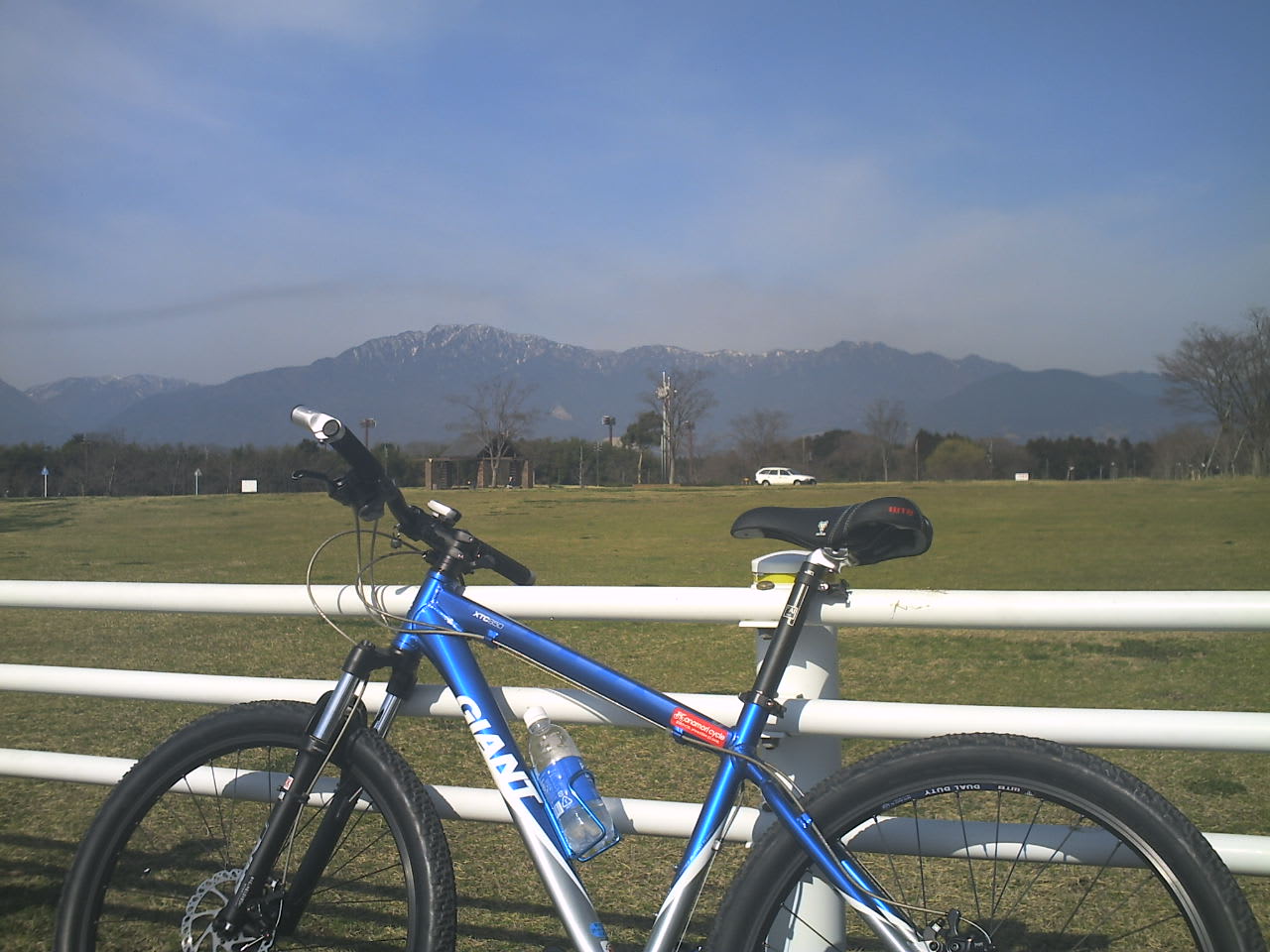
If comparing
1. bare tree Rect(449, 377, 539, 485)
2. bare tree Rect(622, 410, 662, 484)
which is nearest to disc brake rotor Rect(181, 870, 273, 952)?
bare tree Rect(449, 377, 539, 485)

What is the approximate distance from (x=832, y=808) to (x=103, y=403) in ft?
671

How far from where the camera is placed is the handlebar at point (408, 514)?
182 cm

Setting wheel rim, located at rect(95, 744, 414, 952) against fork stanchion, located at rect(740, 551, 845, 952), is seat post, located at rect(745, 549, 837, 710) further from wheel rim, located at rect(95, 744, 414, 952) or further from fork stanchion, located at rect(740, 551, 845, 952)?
wheel rim, located at rect(95, 744, 414, 952)

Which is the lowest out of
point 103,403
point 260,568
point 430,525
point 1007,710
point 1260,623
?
point 260,568

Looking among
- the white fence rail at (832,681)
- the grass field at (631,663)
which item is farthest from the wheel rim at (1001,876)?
the grass field at (631,663)

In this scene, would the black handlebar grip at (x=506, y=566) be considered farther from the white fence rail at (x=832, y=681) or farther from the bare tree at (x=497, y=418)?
the bare tree at (x=497, y=418)

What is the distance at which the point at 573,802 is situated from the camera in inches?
67.1

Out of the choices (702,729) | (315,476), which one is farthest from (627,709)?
(315,476)

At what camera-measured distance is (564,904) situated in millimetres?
1676

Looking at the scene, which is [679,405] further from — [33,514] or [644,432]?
[33,514]

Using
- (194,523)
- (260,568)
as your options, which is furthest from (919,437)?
(260,568)

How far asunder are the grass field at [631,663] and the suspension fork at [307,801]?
0.67m

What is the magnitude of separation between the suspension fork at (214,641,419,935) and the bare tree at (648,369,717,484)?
8112cm

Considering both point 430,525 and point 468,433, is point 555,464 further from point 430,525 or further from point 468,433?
point 430,525
